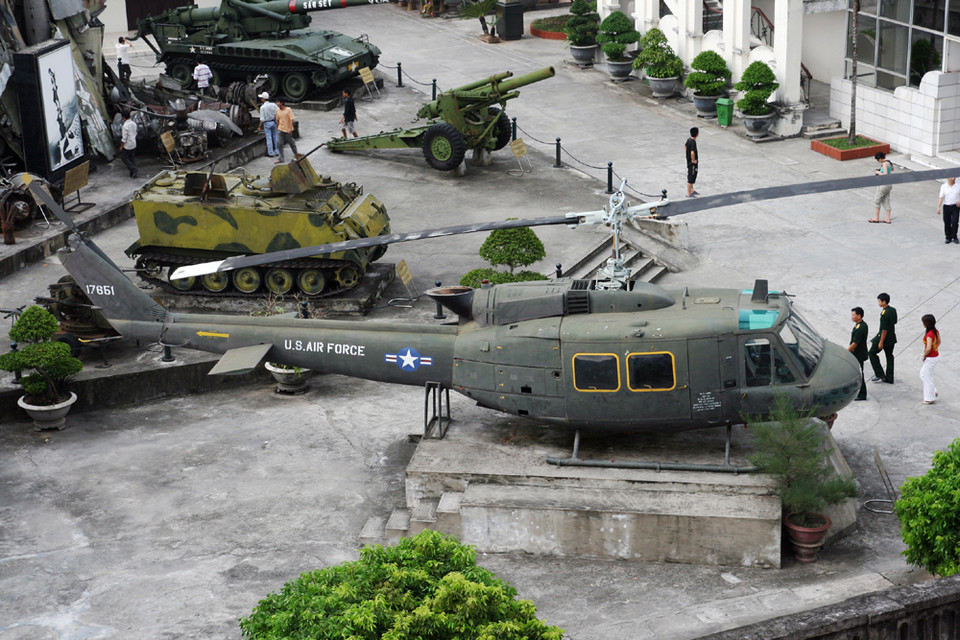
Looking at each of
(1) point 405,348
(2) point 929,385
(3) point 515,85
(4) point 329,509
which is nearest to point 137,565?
(4) point 329,509

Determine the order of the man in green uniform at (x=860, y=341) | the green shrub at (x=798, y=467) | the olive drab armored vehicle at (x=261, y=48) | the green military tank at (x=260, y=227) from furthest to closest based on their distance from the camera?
the olive drab armored vehicle at (x=261, y=48) → the green military tank at (x=260, y=227) → the man in green uniform at (x=860, y=341) → the green shrub at (x=798, y=467)

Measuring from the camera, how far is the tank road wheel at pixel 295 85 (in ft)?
104

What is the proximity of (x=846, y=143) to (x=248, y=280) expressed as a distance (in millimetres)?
13724

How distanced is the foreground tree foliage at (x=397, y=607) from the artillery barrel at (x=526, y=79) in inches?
648

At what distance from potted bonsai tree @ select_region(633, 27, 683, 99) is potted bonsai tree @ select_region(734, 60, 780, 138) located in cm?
342

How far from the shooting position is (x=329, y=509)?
46.7ft

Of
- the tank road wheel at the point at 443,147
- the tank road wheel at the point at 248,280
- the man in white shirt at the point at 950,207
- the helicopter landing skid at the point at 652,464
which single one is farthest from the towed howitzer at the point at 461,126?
the helicopter landing skid at the point at 652,464

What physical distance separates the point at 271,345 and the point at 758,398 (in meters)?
5.61

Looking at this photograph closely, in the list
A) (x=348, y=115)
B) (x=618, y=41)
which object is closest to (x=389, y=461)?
(x=348, y=115)

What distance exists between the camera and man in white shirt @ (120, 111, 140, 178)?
1012 inches

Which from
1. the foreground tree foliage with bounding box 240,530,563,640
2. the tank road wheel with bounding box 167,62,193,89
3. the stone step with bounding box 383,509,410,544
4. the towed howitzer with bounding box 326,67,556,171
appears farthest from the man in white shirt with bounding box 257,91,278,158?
the foreground tree foliage with bounding box 240,530,563,640

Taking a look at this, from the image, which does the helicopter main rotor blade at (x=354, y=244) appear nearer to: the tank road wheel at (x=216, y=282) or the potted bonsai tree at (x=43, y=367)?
the potted bonsai tree at (x=43, y=367)

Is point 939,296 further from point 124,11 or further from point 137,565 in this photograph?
point 124,11

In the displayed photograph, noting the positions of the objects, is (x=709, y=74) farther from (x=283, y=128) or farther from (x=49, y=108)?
(x=49, y=108)
